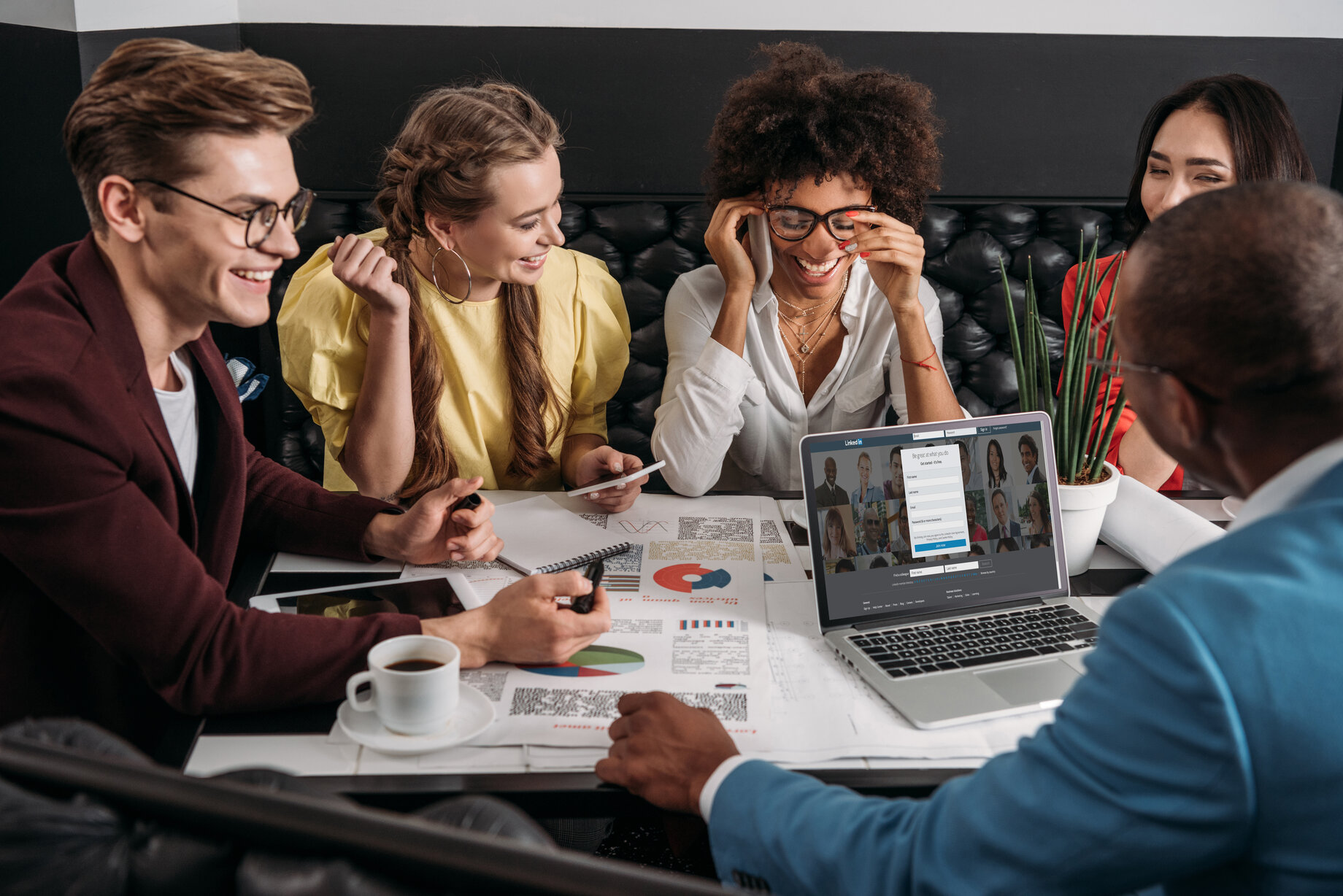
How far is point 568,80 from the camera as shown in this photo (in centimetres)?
240

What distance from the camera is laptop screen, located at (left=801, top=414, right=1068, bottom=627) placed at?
1.19 metres

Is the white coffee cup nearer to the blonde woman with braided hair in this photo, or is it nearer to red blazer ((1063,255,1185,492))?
the blonde woman with braided hair

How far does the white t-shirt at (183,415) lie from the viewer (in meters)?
1.21

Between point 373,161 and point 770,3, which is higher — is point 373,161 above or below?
below

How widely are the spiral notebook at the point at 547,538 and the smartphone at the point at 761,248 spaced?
67cm

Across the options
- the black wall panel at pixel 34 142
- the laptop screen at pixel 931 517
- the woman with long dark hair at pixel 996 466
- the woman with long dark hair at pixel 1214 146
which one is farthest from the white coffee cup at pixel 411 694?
the black wall panel at pixel 34 142

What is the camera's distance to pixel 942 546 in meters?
1.22

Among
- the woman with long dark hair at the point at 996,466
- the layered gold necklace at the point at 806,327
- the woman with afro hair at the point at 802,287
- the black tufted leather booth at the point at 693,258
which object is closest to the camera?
the woman with long dark hair at the point at 996,466

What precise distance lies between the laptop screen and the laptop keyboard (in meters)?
0.03

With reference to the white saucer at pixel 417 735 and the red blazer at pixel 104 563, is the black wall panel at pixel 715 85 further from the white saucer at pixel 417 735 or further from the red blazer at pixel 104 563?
the white saucer at pixel 417 735

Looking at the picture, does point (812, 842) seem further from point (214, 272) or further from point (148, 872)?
point (214, 272)

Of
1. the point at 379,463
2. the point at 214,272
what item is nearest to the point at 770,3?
the point at 379,463

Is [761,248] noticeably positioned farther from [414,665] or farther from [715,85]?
[414,665]

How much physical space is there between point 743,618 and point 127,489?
2.31ft
